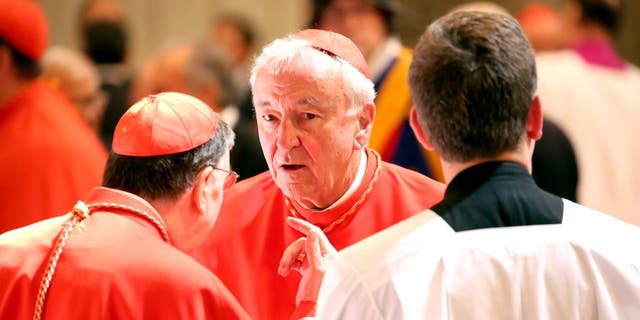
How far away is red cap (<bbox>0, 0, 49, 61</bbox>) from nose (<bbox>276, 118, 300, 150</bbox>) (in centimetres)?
196

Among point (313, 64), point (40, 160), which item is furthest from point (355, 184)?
point (40, 160)

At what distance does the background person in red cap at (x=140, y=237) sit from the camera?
2.97 meters

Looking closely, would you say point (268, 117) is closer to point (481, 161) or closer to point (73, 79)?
point (481, 161)

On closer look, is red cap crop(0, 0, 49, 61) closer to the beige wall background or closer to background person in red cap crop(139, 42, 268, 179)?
background person in red cap crop(139, 42, 268, 179)

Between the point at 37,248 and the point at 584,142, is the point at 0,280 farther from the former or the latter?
the point at 584,142

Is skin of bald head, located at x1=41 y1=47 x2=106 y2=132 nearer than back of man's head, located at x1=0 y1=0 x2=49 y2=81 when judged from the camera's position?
No

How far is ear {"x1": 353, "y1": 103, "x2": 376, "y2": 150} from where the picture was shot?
3.56 m

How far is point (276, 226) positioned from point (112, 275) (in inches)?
32.6

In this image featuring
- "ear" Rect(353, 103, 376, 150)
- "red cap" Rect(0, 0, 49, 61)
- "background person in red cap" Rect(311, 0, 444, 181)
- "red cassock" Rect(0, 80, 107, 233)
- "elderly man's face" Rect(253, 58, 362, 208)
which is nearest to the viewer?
"elderly man's face" Rect(253, 58, 362, 208)

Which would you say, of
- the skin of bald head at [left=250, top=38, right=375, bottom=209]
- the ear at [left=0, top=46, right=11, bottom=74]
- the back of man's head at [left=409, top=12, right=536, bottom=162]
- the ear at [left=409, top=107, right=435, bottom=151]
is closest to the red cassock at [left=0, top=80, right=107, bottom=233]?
the ear at [left=0, top=46, right=11, bottom=74]

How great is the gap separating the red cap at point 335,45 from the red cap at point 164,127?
356mm

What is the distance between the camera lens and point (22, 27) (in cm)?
505

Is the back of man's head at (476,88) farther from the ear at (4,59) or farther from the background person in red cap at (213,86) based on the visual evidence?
the background person in red cap at (213,86)

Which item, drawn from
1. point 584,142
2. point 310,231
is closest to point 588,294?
point 310,231
